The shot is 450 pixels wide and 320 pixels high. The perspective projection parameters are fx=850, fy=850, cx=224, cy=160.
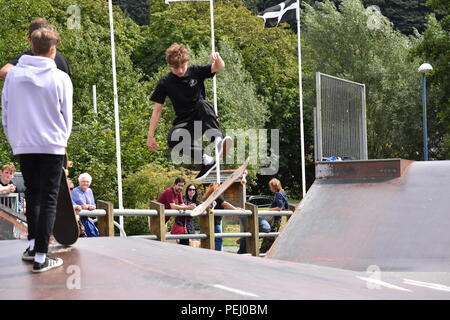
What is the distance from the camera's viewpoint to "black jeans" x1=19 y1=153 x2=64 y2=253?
19.1ft

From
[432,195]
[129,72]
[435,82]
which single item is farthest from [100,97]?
[432,195]

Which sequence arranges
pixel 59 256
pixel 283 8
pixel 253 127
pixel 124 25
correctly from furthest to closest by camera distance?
pixel 124 25 < pixel 253 127 < pixel 283 8 < pixel 59 256

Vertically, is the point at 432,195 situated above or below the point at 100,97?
below

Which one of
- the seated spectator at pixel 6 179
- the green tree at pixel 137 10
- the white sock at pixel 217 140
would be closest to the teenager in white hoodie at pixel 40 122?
the white sock at pixel 217 140

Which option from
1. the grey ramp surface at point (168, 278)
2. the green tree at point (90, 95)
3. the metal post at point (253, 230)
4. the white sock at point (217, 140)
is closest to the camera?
the grey ramp surface at point (168, 278)

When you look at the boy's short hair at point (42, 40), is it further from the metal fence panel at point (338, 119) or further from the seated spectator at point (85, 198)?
the metal fence panel at point (338, 119)

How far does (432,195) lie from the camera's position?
10.8m

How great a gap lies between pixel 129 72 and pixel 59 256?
138ft

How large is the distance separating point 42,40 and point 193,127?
319 cm

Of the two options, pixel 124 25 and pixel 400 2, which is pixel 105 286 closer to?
pixel 124 25

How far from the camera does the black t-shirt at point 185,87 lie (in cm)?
854

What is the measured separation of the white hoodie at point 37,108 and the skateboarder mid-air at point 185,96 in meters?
2.56

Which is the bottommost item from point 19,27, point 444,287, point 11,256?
point 444,287

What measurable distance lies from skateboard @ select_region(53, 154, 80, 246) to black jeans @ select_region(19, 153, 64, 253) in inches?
22.2
